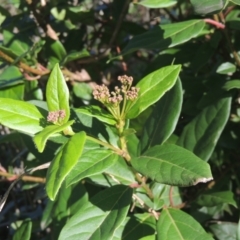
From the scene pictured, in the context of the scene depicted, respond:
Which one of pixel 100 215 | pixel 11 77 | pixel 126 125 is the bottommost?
pixel 100 215

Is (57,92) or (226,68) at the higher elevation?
(57,92)

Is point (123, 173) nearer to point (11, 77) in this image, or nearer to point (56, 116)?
point (56, 116)

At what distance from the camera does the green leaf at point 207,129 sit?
154 centimetres

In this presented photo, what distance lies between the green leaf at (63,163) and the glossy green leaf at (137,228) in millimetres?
430

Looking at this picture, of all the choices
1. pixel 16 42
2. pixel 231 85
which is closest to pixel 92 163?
pixel 231 85

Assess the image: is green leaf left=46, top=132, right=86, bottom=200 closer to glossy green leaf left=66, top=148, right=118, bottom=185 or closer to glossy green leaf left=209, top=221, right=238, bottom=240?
glossy green leaf left=66, top=148, right=118, bottom=185

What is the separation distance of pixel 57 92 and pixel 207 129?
49 cm

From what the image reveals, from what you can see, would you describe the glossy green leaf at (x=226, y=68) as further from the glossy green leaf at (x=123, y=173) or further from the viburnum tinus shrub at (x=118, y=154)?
the glossy green leaf at (x=123, y=173)

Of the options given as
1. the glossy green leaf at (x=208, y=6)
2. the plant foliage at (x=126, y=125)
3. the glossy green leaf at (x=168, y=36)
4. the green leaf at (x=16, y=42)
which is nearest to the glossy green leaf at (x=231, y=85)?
the plant foliage at (x=126, y=125)

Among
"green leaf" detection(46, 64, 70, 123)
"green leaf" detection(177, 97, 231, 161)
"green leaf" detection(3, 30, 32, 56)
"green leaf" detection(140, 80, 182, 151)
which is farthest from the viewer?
"green leaf" detection(3, 30, 32, 56)

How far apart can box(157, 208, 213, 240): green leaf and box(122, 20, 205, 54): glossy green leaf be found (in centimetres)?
50

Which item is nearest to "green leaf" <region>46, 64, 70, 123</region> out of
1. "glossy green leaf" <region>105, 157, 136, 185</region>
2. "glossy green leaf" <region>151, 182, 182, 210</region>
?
"glossy green leaf" <region>105, 157, 136, 185</region>

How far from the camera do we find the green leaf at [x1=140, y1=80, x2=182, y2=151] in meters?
1.44

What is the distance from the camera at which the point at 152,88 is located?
1.31 metres
